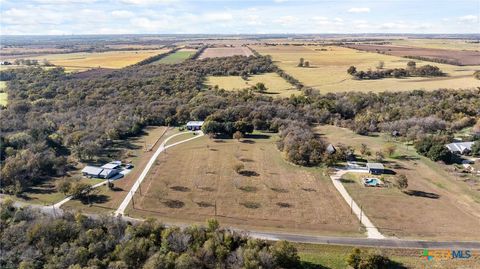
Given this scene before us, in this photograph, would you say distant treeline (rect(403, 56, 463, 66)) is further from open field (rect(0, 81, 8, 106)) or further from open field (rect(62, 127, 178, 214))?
open field (rect(0, 81, 8, 106))

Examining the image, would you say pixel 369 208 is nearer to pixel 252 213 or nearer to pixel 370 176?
pixel 370 176

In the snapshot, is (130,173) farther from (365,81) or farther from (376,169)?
(365,81)

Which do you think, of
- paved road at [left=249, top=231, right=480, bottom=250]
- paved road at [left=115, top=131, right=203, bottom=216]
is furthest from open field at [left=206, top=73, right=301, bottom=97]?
paved road at [left=249, top=231, right=480, bottom=250]

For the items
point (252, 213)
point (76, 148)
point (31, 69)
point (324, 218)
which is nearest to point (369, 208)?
point (324, 218)

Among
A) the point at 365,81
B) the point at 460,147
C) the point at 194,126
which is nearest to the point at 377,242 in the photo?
the point at 460,147

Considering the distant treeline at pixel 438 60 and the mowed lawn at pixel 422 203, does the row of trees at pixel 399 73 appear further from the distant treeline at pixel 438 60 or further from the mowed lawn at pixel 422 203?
the mowed lawn at pixel 422 203

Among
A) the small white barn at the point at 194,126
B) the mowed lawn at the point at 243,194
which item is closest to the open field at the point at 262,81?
the small white barn at the point at 194,126
